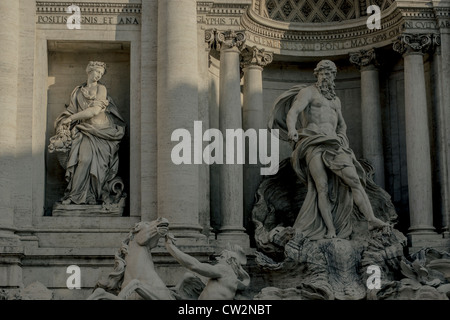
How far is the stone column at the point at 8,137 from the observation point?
70.2 ft

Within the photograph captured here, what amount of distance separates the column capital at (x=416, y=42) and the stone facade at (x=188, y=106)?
0.09 feet

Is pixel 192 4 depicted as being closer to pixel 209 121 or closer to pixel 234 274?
pixel 209 121

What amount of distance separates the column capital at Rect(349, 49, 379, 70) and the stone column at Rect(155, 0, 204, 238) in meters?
3.89

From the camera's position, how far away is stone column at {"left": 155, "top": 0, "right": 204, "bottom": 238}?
72.7 ft

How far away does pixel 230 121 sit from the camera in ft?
76.9

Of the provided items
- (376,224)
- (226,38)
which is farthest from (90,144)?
(376,224)

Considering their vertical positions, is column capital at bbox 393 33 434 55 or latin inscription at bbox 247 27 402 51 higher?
latin inscription at bbox 247 27 402 51

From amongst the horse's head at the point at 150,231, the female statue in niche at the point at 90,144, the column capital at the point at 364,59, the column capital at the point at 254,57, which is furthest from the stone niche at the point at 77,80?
the column capital at the point at 364,59

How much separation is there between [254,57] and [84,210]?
5.06 m

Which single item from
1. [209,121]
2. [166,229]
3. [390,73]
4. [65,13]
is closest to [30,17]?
[65,13]

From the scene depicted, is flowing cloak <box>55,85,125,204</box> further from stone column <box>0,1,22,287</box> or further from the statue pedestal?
stone column <box>0,1,22,287</box>

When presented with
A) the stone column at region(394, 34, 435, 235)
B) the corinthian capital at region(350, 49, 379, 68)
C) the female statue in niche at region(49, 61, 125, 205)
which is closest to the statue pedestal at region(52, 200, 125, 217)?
the female statue in niche at region(49, 61, 125, 205)

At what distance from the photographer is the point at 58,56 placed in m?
23.9

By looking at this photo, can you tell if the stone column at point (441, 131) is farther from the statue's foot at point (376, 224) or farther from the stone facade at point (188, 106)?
the statue's foot at point (376, 224)
